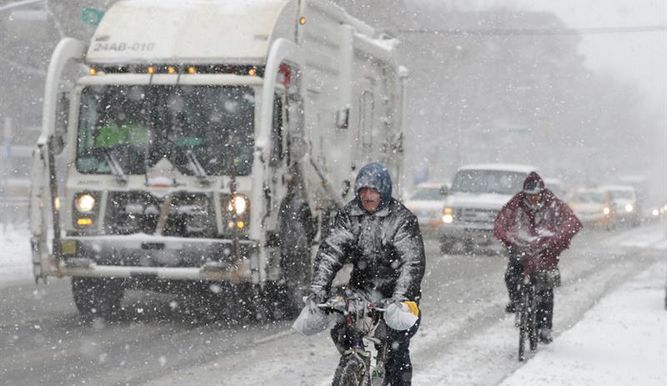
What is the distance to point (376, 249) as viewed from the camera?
263 inches

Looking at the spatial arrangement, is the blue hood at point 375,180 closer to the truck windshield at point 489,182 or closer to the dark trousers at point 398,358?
the dark trousers at point 398,358

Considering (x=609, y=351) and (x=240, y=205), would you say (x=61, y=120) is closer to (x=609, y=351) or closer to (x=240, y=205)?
(x=240, y=205)

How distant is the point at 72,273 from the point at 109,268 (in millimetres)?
399

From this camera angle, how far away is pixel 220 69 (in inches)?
528

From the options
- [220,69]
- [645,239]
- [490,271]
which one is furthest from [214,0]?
[645,239]

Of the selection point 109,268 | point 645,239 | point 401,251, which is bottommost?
point 645,239

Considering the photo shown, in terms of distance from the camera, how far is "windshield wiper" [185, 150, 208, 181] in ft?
42.1

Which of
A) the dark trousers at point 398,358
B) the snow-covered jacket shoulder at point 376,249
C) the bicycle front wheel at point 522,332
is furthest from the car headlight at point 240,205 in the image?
the snow-covered jacket shoulder at point 376,249

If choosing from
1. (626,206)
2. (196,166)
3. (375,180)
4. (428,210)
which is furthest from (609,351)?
(626,206)

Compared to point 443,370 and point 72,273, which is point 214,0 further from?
point 443,370

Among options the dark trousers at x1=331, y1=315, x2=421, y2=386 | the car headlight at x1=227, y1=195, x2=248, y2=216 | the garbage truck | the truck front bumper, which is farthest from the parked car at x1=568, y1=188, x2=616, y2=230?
the dark trousers at x1=331, y1=315, x2=421, y2=386

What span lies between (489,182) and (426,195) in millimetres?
7472

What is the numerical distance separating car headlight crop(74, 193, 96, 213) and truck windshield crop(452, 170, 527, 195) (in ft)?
48.9

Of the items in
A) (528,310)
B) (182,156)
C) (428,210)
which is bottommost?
(428,210)
